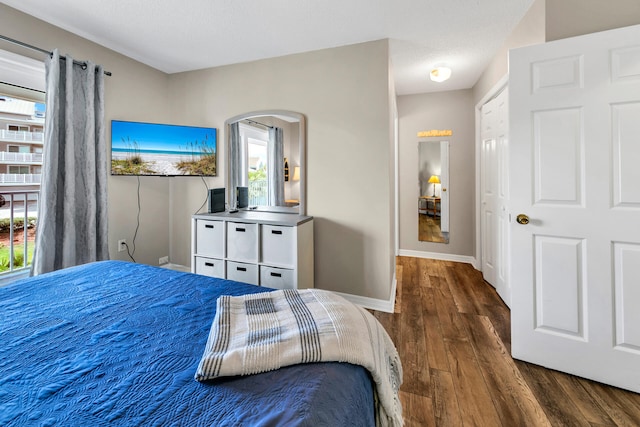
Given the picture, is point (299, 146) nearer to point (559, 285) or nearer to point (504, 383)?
point (559, 285)

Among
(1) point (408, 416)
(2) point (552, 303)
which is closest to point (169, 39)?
(1) point (408, 416)

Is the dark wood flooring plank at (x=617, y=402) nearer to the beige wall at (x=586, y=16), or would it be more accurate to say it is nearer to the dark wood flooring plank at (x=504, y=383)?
the dark wood flooring plank at (x=504, y=383)

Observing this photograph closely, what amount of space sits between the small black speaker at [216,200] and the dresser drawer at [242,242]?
0.41 meters

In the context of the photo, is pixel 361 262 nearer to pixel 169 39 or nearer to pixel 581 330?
pixel 581 330

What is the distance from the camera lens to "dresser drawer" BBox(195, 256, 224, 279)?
8.89 feet

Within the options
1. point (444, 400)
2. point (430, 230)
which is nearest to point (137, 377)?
point (444, 400)

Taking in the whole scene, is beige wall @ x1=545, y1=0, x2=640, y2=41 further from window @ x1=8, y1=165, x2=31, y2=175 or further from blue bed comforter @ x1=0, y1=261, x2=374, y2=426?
window @ x1=8, y1=165, x2=31, y2=175

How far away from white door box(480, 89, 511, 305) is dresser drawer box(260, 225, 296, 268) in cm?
196

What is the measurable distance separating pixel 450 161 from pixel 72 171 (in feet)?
14.5

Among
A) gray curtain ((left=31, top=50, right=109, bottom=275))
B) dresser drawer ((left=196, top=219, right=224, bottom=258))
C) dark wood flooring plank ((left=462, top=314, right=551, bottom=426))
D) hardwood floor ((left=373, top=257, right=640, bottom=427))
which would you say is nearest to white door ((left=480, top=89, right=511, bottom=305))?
hardwood floor ((left=373, top=257, right=640, bottom=427))

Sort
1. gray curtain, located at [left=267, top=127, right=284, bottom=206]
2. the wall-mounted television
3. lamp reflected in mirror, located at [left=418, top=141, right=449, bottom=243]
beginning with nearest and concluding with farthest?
the wall-mounted television, gray curtain, located at [left=267, top=127, right=284, bottom=206], lamp reflected in mirror, located at [left=418, top=141, right=449, bottom=243]

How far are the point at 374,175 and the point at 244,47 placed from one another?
5.93ft

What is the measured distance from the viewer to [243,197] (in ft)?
10.5

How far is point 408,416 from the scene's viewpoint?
1.46m
